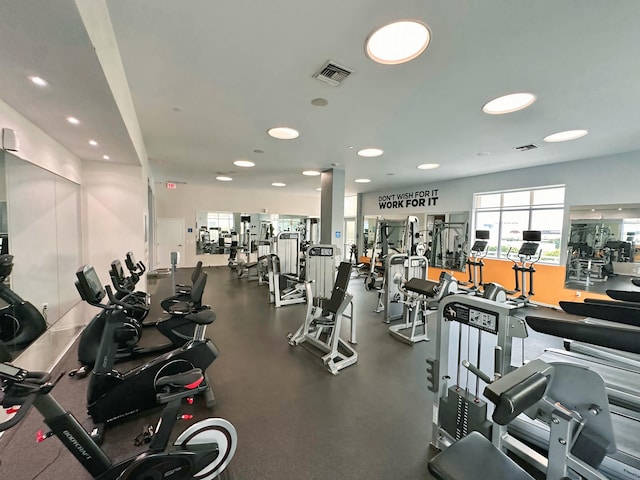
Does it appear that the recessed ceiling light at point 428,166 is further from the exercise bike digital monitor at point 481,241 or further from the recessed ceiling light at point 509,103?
the recessed ceiling light at point 509,103

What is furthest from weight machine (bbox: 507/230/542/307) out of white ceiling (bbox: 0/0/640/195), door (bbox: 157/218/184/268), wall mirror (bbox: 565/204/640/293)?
door (bbox: 157/218/184/268)

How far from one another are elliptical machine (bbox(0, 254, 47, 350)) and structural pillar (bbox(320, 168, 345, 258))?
5396 millimetres

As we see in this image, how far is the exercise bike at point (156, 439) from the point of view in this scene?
3.83 ft

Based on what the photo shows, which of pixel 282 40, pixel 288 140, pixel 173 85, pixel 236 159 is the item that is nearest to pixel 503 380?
pixel 282 40

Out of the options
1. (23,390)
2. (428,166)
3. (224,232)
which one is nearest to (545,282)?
(428,166)

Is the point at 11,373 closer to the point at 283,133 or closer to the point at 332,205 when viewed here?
the point at 283,133

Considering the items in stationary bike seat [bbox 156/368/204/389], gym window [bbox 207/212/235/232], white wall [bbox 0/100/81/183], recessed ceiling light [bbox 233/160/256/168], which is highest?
recessed ceiling light [bbox 233/160/256/168]

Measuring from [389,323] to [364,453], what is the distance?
9.80ft

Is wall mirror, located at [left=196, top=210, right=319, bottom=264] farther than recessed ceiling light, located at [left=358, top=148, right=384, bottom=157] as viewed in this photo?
Yes

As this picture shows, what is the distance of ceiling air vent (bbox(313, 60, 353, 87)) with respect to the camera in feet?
8.04

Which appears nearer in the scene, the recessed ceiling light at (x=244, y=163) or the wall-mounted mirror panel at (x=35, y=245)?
the wall-mounted mirror panel at (x=35, y=245)

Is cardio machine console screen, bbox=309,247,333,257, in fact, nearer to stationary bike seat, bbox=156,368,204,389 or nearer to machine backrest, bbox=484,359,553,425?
stationary bike seat, bbox=156,368,204,389

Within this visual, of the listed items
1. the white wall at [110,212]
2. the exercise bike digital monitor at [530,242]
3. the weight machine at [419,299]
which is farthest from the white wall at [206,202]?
the exercise bike digital monitor at [530,242]

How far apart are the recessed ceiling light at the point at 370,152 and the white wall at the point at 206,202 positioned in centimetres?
663
